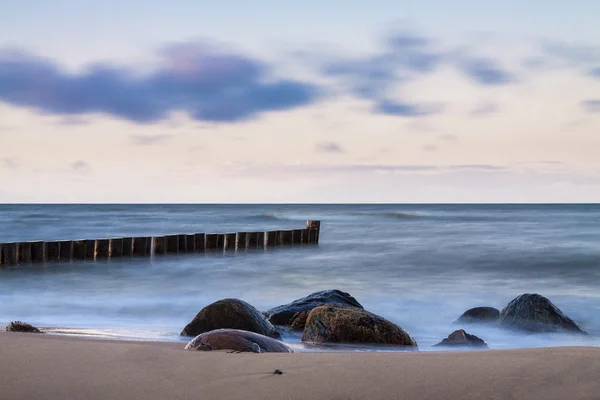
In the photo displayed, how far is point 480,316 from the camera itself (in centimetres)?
988

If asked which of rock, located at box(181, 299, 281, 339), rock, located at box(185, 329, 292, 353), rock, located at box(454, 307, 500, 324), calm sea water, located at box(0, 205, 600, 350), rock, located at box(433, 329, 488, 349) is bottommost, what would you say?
calm sea water, located at box(0, 205, 600, 350)

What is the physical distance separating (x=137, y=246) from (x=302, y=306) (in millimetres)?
13322

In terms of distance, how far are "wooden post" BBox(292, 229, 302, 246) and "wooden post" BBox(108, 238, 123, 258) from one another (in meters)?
7.97

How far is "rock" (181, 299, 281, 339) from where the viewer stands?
7.38 m

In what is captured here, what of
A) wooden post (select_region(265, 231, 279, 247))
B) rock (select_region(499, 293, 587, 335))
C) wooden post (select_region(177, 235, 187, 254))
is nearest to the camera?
rock (select_region(499, 293, 587, 335))

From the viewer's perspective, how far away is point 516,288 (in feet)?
50.0

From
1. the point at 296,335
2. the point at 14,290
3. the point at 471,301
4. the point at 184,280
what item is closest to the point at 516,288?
the point at 471,301

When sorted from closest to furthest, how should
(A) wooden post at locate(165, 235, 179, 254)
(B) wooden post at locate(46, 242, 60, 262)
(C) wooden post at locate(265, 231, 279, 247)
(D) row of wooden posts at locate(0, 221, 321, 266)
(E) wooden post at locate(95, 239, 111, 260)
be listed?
(D) row of wooden posts at locate(0, 221, 321, 266) → (B) wooden post at locate(46, 242, 60, 262) → (E) wooden post at locate(95, 239, 111, 260) → (A) wooden post at locate(165, 235, 179, 254) → (C) wooden post at locate(265, 231, 279, 247)

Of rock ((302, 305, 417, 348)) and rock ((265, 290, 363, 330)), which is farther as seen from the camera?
rock ((265, 290, 363, 330))

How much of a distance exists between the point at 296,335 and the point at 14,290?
26.4 feet

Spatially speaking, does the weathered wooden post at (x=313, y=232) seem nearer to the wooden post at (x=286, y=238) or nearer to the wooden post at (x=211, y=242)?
the wooden post at (x=286, y=238)

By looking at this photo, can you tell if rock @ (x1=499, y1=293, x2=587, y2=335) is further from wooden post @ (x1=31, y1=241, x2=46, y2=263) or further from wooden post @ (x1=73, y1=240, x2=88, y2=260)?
wooden post @ (x1=73, y1=240, x2=88, y2=260)

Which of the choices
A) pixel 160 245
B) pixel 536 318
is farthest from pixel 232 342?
pixel 160 245

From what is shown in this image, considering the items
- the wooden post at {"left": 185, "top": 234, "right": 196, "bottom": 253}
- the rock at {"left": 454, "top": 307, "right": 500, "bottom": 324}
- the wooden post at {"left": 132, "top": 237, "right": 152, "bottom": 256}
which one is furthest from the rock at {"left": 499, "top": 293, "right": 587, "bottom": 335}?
the wooden post at {"left": 185, "top": 234, "right": 196, "bottom": 253}
